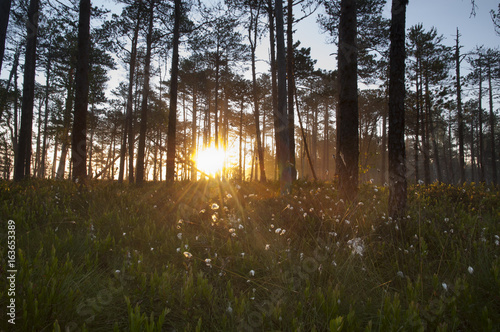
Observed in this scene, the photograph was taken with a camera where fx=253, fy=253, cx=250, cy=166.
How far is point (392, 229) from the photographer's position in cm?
378

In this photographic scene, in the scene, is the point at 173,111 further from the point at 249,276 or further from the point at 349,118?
the point at 249,276

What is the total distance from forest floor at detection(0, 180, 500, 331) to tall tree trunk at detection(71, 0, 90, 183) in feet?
8.07

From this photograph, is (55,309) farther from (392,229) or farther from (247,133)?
(247,133)

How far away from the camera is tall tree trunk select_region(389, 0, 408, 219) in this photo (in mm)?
4184

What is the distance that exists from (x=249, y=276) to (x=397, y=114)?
352cm

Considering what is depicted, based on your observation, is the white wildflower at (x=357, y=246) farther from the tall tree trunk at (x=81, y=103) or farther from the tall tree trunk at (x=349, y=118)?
the tall tree trunk at (x=81, y=103)

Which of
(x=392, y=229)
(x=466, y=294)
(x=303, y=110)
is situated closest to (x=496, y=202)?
(x=392, y=229)

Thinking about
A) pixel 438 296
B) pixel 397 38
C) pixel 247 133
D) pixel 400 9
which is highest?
pixel 247 133

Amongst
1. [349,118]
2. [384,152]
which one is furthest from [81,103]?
[384,152]

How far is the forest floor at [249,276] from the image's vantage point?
1.96 meters

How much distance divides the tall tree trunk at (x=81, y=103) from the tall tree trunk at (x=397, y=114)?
7.79 metres

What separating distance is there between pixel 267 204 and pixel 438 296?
4074 millimetres

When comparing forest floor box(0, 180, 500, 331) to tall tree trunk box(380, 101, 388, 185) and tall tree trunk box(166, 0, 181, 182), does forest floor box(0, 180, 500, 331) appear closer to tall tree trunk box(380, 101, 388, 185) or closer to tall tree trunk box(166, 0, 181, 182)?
tall tree trunk box(166, 0, 181, 182)

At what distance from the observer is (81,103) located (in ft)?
24.9
